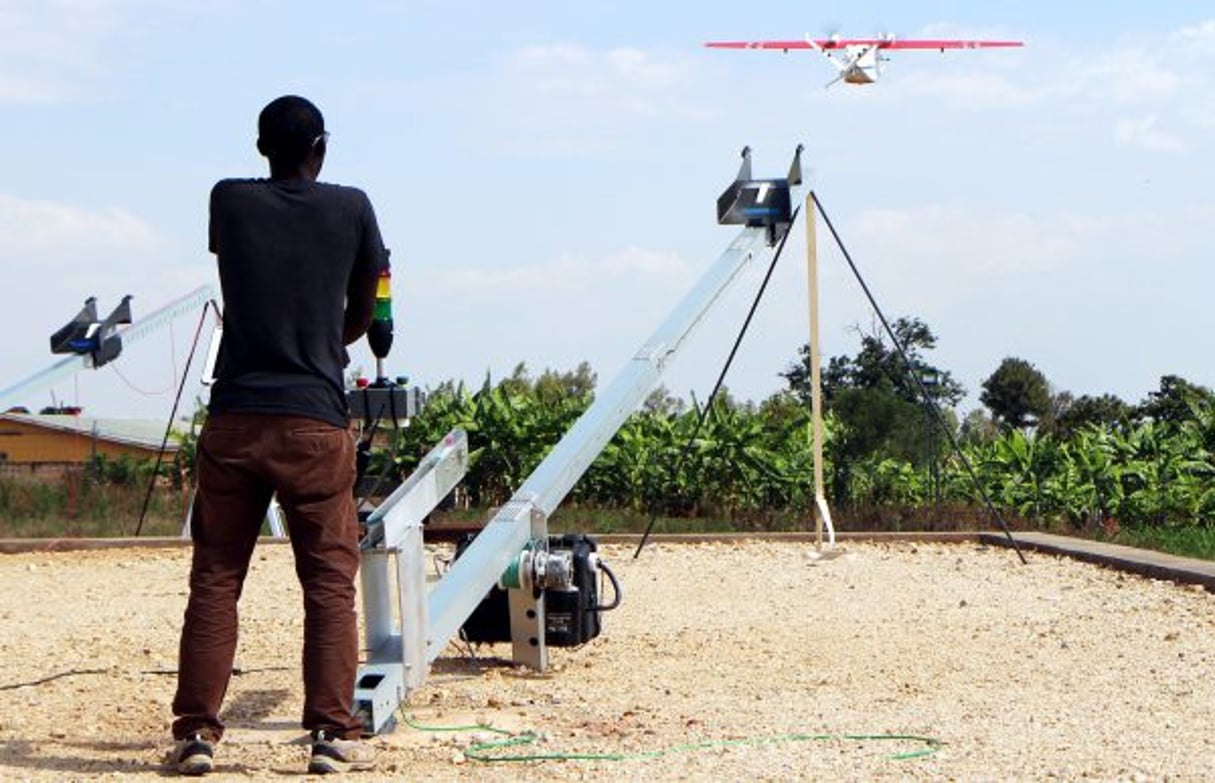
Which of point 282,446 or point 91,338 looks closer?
point 282,446

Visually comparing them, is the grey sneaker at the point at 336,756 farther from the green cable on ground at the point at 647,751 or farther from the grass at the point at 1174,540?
the grass at the point at 1174,540

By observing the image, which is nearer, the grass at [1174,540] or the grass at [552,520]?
the grass at [1174,540]

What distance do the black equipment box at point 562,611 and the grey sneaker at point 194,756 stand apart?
6.70ft

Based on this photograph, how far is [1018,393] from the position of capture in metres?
44.9

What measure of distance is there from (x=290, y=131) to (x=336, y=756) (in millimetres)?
1653

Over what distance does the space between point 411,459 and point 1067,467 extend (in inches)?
251

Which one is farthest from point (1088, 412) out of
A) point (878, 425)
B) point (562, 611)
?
point (562, 611)

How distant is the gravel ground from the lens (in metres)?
4.92

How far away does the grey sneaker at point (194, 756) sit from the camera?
15.4 feet

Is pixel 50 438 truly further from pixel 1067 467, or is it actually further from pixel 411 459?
pixel 1067 467

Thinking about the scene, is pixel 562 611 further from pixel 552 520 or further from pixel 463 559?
pixel 552 520

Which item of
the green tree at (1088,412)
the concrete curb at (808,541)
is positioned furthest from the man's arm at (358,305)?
the green tree at (1088,412)

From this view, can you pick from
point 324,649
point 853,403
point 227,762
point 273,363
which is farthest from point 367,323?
point 853,403

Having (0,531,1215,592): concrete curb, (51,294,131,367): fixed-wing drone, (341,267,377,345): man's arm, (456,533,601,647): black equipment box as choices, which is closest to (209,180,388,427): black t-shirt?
(341,267,377,345): man's arm
